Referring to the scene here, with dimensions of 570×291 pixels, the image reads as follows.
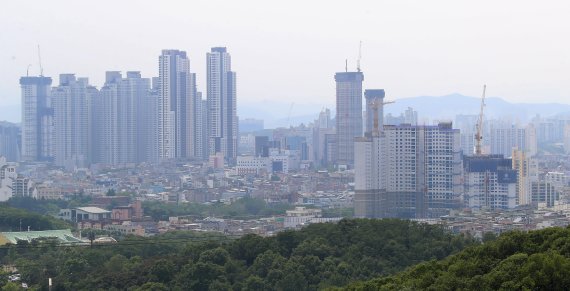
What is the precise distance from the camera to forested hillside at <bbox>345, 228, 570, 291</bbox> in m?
4.80

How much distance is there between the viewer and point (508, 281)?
4914 millimetres

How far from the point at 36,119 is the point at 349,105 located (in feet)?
44.0

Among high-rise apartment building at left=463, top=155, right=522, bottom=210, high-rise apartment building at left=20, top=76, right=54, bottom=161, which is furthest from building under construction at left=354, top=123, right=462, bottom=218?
high-rise apartment building at left=20, top=76, right=54, bottom=161

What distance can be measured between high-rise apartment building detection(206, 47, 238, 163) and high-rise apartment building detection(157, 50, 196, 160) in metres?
0.84

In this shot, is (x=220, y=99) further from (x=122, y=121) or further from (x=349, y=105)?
(x=349, y=105)

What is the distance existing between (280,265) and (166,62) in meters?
34.2

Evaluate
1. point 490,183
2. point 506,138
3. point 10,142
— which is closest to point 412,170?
point 490,183

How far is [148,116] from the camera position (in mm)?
43781

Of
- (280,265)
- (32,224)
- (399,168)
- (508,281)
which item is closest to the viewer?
(508,281)

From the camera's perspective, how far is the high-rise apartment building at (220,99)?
144 feet

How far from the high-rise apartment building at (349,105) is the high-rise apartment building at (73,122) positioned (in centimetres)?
1004

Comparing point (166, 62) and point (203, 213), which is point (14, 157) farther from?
point (203, 213)

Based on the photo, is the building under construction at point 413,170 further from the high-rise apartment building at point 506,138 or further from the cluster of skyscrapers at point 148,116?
the cluster of skyscrapers at point 148,116

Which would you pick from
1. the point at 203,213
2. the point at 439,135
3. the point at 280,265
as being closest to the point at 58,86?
the point at 203,213
